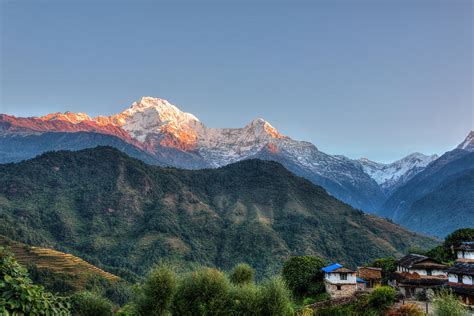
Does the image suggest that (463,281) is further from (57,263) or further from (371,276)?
(57,263)

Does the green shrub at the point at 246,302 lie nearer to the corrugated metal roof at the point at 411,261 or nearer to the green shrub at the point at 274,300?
the green shrub at the point at 274,300

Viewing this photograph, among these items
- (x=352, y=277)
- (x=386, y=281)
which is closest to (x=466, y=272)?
(x=352, y=277)

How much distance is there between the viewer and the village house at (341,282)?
196 feet

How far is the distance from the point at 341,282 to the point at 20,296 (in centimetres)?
5696

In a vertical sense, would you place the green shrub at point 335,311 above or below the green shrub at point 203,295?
below

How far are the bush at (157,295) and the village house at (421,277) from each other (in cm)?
3662

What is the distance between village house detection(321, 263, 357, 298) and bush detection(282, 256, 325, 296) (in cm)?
478

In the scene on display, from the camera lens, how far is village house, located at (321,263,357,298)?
59.8 metres

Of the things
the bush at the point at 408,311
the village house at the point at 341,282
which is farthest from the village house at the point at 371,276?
the bush at the point at 408,311

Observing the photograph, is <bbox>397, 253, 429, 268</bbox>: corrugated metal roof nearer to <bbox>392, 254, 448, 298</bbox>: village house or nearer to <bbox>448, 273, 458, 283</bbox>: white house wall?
<bbox>392, 254, 448, 298</bbox>: village house

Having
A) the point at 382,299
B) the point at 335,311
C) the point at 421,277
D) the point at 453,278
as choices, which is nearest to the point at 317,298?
the point at 335,311

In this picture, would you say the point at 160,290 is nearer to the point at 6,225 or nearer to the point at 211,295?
the point at 211,295

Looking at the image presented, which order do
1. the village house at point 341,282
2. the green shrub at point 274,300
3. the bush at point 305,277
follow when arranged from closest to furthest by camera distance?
the green shrub at point 274,300 → the village house at point 341,282 → the bush at point 305,277

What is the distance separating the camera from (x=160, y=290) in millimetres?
38500
